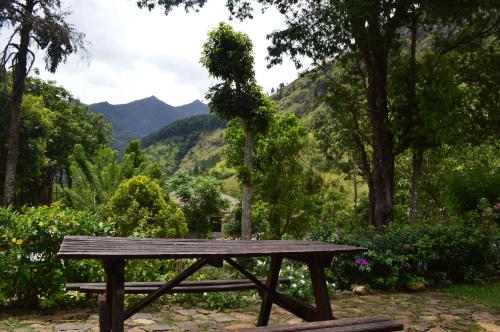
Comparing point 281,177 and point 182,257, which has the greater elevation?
point 281,177

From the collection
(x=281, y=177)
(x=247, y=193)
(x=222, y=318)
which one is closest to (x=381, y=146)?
(x=222, y=318)

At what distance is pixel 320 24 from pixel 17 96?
45.9 feet

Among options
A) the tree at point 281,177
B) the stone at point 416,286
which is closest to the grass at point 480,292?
the stone at point 416,286

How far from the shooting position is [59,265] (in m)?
5.21

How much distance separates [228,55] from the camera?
1825cm

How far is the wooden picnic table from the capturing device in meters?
2.76

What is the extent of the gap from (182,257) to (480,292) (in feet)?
19.1

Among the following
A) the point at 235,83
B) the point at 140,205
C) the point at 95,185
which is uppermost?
the point at 235,83

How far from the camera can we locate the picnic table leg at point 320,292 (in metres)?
3.57

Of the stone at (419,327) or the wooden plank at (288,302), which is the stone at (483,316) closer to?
the stone at (419,327)

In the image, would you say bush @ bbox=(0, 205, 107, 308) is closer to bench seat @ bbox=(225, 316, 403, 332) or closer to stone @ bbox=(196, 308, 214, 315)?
stone @ bbox=(196, 308, 214, 315)

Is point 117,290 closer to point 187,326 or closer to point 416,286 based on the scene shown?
point 187,326

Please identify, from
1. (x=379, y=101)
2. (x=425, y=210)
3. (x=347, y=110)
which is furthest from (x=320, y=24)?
(x=425, y=210)

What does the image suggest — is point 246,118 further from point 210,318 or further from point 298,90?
point 298,90
